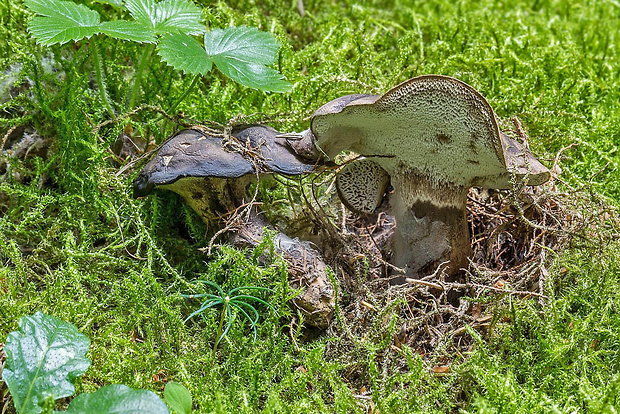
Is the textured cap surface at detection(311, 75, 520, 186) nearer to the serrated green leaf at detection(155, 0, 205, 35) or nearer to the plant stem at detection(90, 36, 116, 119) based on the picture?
the serrated green leaf at detection(155, 0, 205, 35)

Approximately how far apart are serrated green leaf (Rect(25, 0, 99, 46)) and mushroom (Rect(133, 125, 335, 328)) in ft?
1.47

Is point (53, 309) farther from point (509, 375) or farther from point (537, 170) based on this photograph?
point (537, 170)

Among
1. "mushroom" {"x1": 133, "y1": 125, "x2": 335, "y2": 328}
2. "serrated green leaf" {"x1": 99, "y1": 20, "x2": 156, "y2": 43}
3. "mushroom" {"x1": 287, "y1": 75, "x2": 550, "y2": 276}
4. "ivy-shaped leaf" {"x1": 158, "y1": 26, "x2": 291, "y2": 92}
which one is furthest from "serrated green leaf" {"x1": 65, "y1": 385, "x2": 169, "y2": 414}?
"serrated green leaf" {"x1": 99, "y1": 20, "x2": 156, "y2": 43}

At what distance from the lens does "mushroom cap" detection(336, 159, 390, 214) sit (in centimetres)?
183

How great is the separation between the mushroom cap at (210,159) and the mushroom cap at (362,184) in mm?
198

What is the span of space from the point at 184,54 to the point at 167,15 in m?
0.24

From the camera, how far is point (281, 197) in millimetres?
2082

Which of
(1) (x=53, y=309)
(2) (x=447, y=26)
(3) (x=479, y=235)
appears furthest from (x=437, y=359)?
(2) (x=447, y=26)

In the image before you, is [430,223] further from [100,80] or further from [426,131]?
[100,80]

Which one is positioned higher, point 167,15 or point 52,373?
point 167,15

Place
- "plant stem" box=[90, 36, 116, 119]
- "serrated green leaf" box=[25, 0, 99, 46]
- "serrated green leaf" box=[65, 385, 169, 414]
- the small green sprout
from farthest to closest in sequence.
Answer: "plant stem" box=[90, 36, 116, 119] → "serrated green leaf" box=[25, 0, 99, 46] → the small green sprout → "serrated green leaf" box=[65, 385, 169, 414]

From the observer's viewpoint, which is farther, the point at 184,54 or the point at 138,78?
the point at 138,78

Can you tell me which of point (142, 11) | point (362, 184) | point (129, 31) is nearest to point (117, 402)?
point (362, 184)

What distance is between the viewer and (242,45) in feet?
6.29
